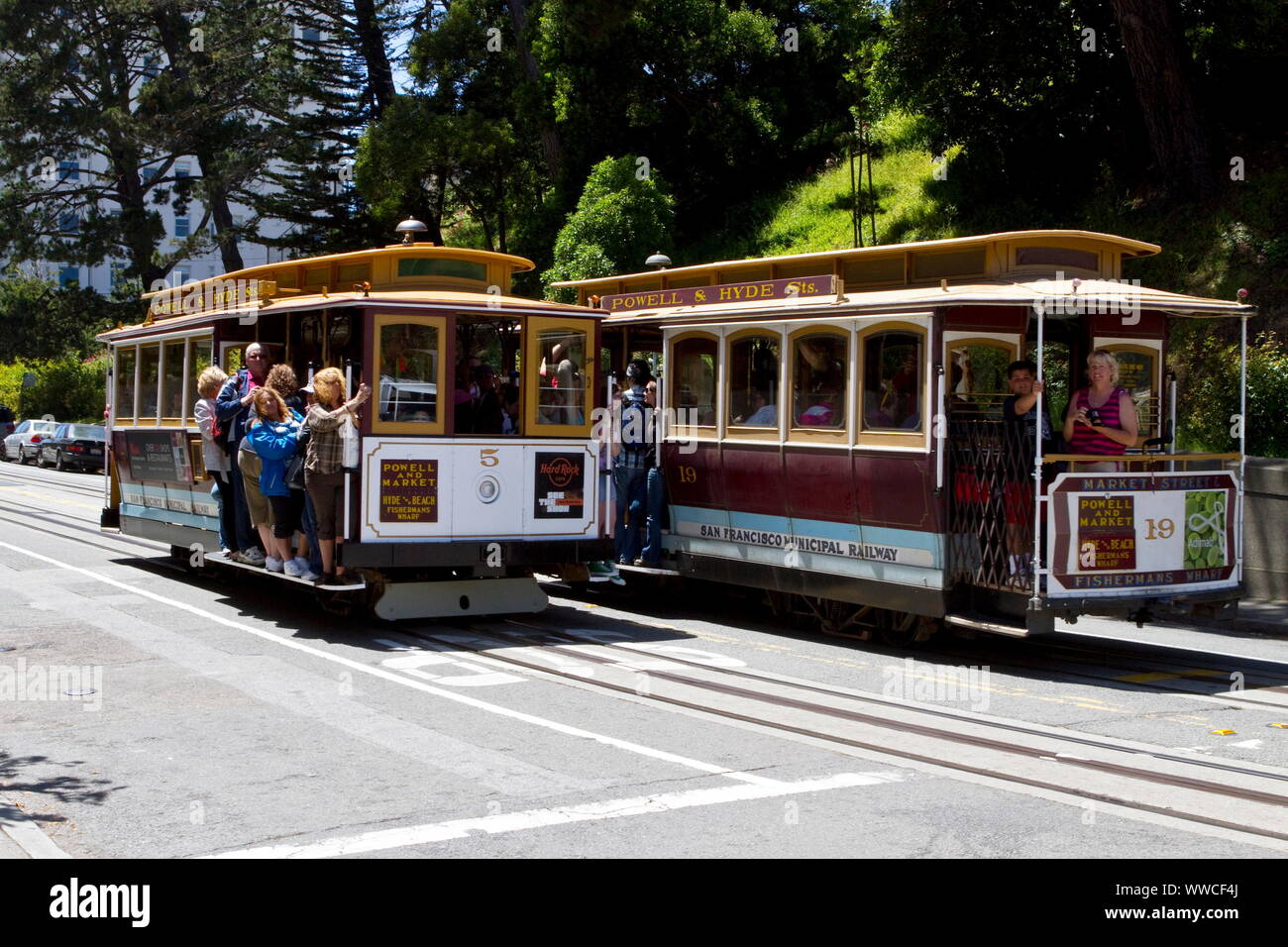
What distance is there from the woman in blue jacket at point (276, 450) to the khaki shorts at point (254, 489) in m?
0.25

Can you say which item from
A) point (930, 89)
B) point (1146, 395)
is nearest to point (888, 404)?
point (1146, 395)

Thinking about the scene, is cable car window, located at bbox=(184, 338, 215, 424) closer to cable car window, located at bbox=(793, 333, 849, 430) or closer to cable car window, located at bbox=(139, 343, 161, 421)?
cable car window, located at bbox=(139, 343, 161, 421)

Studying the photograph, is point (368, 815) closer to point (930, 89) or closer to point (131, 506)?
point (131, 506)

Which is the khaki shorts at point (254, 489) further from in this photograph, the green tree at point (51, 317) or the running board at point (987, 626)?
the green tree at point (51, 317)

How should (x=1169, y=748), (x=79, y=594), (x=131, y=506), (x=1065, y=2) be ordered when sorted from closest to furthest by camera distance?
1. (x=1169, y=748)
2. (x=79, y=594)
3. (x=131, y=506)
4. (x=1065, y=2)

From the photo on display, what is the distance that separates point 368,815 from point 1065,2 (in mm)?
21287

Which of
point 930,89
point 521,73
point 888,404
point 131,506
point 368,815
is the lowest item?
point 368,815

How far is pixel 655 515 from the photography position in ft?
45.7

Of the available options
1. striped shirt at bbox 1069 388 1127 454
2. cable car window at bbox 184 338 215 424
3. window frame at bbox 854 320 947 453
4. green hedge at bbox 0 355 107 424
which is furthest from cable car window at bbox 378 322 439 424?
green hedge at bbox 0 355 107 424

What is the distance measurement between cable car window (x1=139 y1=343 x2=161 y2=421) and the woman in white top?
2.44 metres

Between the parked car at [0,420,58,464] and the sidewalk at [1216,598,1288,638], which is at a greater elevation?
the parked car at [0,420,58,464]

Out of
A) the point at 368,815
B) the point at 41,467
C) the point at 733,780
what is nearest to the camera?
the point at 368,815

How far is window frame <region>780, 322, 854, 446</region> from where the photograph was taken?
11688 millimetres

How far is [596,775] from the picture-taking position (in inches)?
286
